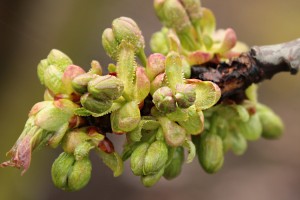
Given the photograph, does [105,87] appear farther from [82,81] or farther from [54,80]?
[54,80]

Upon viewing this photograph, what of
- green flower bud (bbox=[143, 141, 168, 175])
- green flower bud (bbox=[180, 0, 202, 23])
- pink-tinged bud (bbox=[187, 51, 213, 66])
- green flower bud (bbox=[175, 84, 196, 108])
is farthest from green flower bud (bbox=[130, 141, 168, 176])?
green flower bud (bbox=[180, 0, 202, 23])

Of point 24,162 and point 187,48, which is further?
point 187,48

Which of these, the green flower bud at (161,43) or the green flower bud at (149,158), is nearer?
the green flower bud at (149,158)

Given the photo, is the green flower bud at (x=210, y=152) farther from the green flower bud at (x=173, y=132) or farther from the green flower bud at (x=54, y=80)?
the green flower bud at (x=54, y=80)

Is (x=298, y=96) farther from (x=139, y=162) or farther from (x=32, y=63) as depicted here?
(x=139, y=162)

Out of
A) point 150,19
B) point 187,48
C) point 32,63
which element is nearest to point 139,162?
point 187,48

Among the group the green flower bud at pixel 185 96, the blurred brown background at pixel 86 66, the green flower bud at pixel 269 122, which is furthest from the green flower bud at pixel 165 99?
the blurred brown background at pixel 86 66
